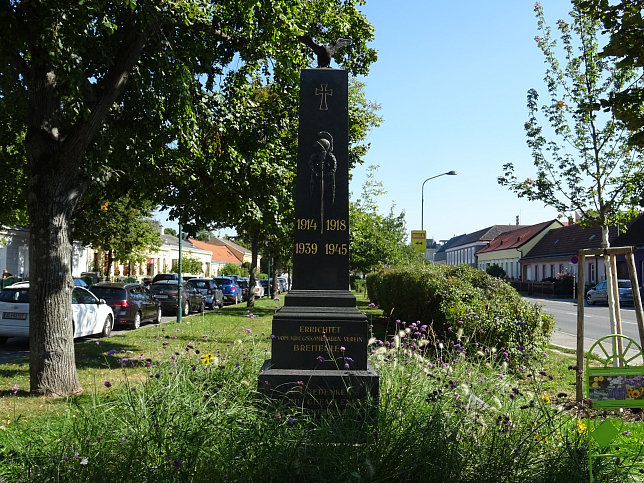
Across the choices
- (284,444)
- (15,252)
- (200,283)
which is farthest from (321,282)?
(15,252)

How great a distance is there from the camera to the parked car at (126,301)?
17.8 meters

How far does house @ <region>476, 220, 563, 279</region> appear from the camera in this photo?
235 ft

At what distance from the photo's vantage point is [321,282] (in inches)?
249

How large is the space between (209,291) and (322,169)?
24.9 meters

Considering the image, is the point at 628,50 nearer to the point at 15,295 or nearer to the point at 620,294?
the point at 15,295

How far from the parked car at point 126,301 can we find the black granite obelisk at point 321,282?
13.0m

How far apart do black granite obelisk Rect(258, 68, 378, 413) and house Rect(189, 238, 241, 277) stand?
76.5 m

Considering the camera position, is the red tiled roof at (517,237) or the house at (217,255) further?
the house at (217,255)

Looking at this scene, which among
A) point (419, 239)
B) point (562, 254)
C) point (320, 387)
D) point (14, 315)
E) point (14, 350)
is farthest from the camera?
point (562, 254)

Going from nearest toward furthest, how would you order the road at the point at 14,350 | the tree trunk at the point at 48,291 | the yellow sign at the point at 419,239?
the tree trunk at the point at 48,291
the road at the point at 14,350
the yellow sign at the point at 419,239

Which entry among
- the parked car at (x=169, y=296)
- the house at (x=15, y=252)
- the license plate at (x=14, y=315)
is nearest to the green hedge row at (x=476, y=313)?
the license plate at (x=14, y=315)

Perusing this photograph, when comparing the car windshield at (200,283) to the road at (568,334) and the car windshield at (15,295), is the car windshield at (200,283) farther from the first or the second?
the car windshield at (15,295)

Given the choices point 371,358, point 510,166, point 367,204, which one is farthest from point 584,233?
point 371,358

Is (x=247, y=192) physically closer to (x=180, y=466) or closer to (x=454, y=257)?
(x=180, y=466)
